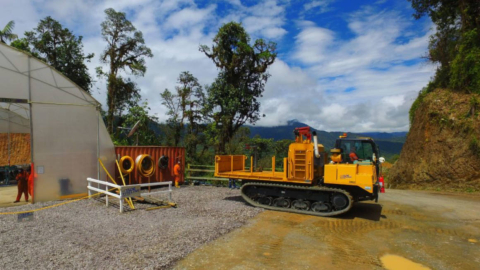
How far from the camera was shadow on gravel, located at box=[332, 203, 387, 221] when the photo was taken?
30.2 ft

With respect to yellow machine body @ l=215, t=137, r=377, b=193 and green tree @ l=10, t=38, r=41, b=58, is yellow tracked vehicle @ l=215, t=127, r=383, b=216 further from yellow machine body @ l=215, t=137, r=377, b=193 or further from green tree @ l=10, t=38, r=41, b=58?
green tree @ l=10, t=38, r=41, b=58

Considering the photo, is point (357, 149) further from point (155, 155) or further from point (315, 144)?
point (155, 155)

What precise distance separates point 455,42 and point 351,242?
61.5ft

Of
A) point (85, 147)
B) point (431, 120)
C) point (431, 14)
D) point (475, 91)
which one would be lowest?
point (85, 147)

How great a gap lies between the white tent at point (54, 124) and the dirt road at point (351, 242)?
725 centimetres

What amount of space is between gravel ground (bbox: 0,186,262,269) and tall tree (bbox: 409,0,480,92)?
16.1 metres

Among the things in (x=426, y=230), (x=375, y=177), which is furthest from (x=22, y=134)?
(x=426, y=230)

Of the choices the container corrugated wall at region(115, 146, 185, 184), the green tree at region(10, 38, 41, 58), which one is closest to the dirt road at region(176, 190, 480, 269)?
the container corrugated wall at region(115, 146, 185, 184)

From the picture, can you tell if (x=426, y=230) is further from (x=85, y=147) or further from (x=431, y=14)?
(x=431, y=14)

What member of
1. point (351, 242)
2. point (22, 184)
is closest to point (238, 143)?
point (22, 184)

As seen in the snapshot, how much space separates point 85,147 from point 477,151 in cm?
1926

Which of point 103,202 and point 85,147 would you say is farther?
point 85,147

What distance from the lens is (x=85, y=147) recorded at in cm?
1140

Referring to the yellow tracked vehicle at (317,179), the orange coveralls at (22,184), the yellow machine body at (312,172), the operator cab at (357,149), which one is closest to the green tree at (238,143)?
the yellow tracked vehicle at (317,179)
